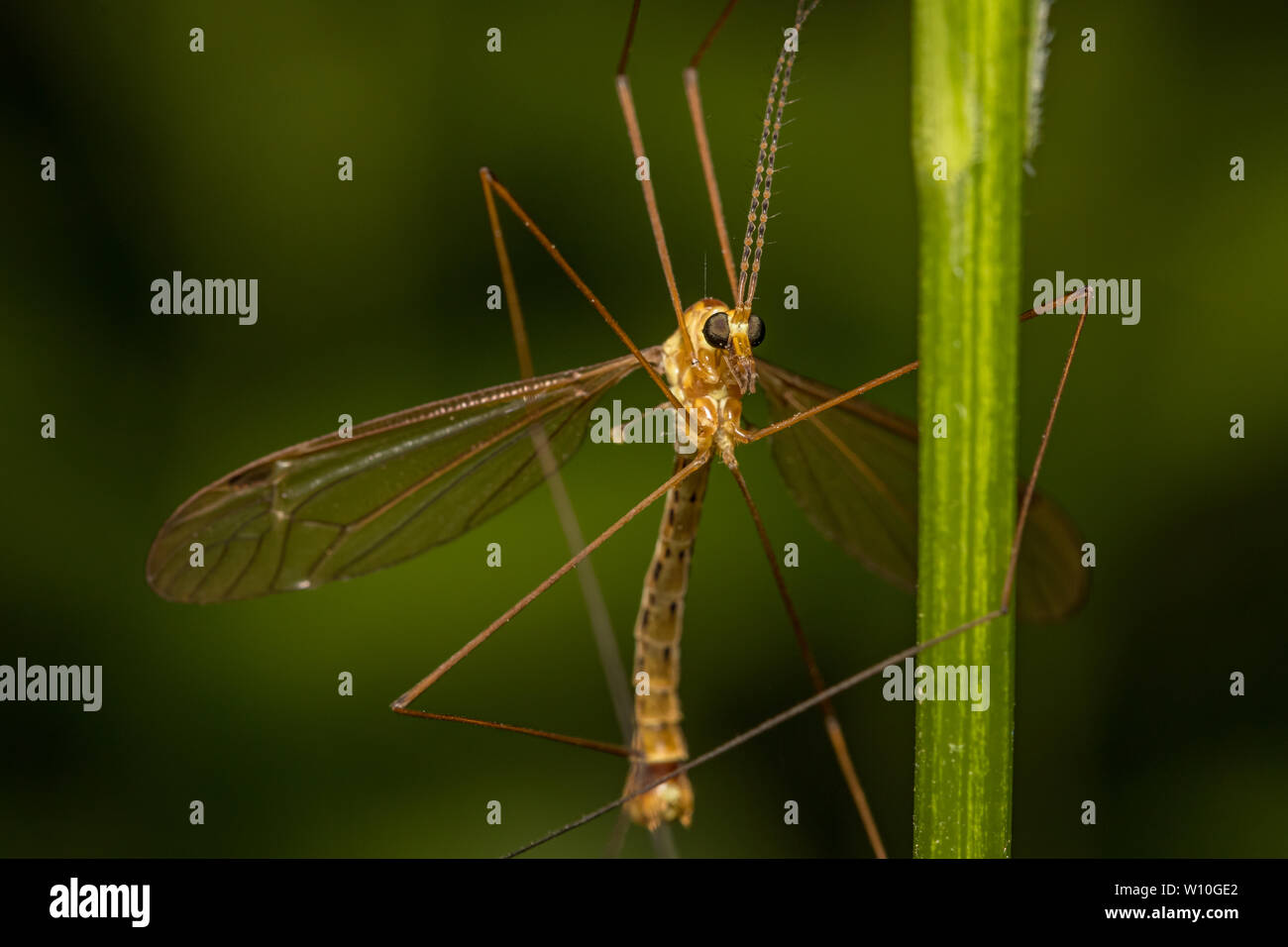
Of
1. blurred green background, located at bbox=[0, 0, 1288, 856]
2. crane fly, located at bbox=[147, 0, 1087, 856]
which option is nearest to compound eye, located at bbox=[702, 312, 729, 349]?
crane fly, located at bbox=[147, 0, 1087, 856]

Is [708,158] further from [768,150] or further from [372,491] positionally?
[372,491]

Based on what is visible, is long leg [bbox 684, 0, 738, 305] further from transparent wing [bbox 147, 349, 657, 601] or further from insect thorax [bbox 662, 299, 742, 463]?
transparent wing [bbox 147, 349, 657, 601]

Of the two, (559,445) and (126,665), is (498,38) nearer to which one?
(559,445)

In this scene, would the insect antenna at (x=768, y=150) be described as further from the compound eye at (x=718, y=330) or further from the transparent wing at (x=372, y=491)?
the transparent wing at (x=372, y=491)

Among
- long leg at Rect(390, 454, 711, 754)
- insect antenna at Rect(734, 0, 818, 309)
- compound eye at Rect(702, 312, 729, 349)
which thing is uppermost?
insect antenna at Rect(734, 0, 818, 309)
